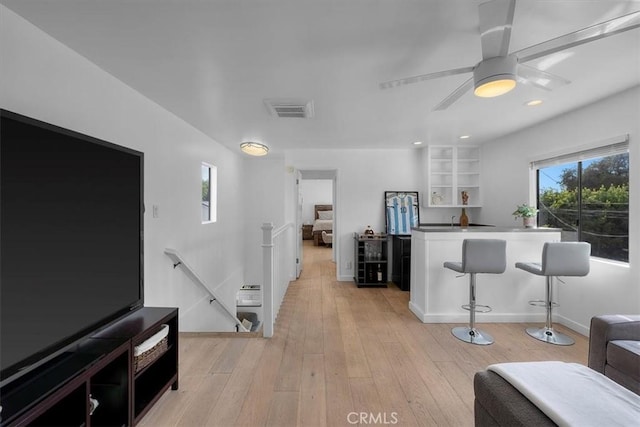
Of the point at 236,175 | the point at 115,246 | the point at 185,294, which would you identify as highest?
the point at 236,175

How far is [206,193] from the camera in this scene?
3.97m

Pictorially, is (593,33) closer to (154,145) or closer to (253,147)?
(154,145)

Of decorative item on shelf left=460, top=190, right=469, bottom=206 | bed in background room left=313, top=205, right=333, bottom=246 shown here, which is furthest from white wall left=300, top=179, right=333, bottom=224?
decorative item on shelf left=460, top=190, right=469, bottom=206

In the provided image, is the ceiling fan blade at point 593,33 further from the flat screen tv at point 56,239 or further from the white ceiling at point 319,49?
the flat screen tv at point 56,239

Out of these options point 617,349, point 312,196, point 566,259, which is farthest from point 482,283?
point 312,196

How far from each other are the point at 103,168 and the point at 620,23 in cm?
251

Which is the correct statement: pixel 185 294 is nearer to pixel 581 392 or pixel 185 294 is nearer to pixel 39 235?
pixel 39 235

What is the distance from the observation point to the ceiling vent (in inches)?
98.3

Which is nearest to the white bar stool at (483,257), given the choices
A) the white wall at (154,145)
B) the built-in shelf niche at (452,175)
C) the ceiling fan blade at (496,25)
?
the ceiling fan blade at (496,25)

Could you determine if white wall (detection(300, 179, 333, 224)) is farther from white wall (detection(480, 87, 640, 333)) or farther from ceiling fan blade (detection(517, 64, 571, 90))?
ceiling fan blade (detection(517, 64, 571, 90))

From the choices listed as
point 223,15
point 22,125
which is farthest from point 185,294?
point 223,15

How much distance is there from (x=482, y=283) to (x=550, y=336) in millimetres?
723

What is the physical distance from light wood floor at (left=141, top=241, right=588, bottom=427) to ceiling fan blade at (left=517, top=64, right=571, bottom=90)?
2.08 meters

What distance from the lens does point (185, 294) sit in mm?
2992
